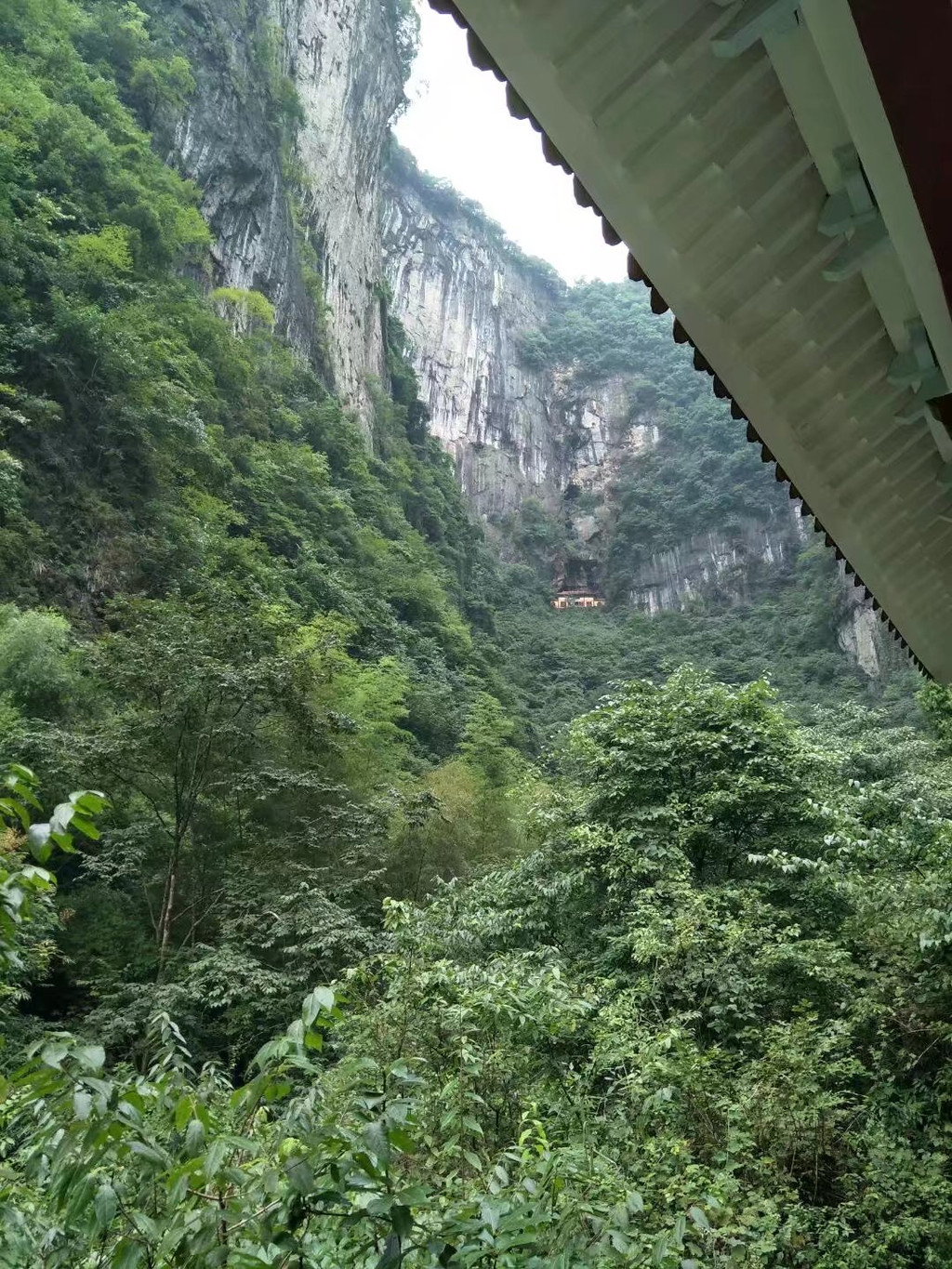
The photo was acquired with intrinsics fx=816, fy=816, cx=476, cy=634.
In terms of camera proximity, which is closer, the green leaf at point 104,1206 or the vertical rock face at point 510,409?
the green leaf at point 104,1206

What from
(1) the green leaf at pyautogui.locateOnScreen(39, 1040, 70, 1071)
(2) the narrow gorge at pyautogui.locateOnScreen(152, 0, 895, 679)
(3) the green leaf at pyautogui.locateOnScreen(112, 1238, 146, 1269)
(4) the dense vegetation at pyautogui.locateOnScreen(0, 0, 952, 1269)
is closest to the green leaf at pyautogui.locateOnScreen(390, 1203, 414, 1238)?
(4) the dense vegetation at pyautogui.locateOnScreen(0, 0, 952, 1269)

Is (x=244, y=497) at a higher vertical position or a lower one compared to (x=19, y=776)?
higher

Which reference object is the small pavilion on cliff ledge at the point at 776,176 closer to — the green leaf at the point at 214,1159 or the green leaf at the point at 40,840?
the green leaf at the point at 40,840

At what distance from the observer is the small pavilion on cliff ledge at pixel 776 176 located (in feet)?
3.24

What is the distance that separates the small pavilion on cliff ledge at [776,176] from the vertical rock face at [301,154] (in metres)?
22.0

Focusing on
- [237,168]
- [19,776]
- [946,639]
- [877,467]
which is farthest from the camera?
[237,168]

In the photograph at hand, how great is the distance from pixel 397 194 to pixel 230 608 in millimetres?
41904

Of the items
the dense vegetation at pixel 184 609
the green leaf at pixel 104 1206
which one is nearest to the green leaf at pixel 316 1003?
the green leaf at pixel 104 1206

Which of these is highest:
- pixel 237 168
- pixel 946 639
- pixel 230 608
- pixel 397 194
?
pixel 397 194

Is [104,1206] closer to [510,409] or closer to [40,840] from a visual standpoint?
[40,840]

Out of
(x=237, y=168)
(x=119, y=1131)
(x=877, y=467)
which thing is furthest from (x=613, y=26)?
(x=237, y=168)

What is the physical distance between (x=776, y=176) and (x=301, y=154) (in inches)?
1155

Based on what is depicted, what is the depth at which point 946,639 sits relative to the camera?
8.38 feet

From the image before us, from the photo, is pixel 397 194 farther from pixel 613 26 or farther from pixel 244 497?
pixel 613 26
